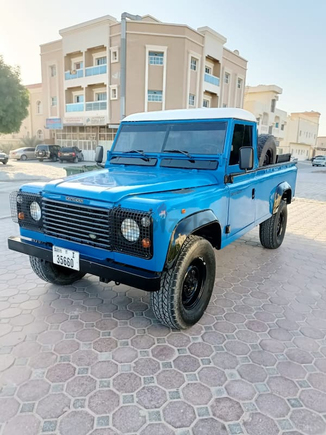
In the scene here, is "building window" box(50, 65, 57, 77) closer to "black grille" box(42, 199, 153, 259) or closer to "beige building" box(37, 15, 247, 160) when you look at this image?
"beige building" box(37, 15, 247, 160)

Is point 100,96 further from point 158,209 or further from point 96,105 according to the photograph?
point 158,209

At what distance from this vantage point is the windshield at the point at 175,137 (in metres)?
3.99

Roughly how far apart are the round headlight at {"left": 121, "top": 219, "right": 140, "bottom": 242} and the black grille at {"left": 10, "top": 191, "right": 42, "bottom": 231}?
114 cm

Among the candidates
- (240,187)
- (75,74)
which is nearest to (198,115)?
(240,187)

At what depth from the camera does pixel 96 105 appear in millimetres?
31672

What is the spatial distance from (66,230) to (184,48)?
29421mm

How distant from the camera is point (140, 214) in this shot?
2.65m

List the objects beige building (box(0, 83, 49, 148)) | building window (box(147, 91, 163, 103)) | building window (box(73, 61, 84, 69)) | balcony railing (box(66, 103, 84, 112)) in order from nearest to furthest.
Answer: building window (box(147, 91, 163, 103)) → balcony railing (box(66, 103, 84, 112)) → building window (box(73, 61, 84, 69)) → beige building (box(0, 83, 49, 148))

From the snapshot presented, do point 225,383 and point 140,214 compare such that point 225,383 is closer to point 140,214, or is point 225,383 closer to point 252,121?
point 140,214

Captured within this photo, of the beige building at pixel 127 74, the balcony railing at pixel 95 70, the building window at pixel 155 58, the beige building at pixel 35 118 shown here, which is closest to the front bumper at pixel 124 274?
the beige building at pixel 127 74

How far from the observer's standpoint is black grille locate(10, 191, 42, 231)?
3410mm

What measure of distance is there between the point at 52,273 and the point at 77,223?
1.31 meters

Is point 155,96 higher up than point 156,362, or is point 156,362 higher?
point 155,96

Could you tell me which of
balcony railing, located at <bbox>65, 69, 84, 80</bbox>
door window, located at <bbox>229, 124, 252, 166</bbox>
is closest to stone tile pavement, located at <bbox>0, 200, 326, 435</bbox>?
door window, located at <bbox>229, 124, 252, 166</bbox>
